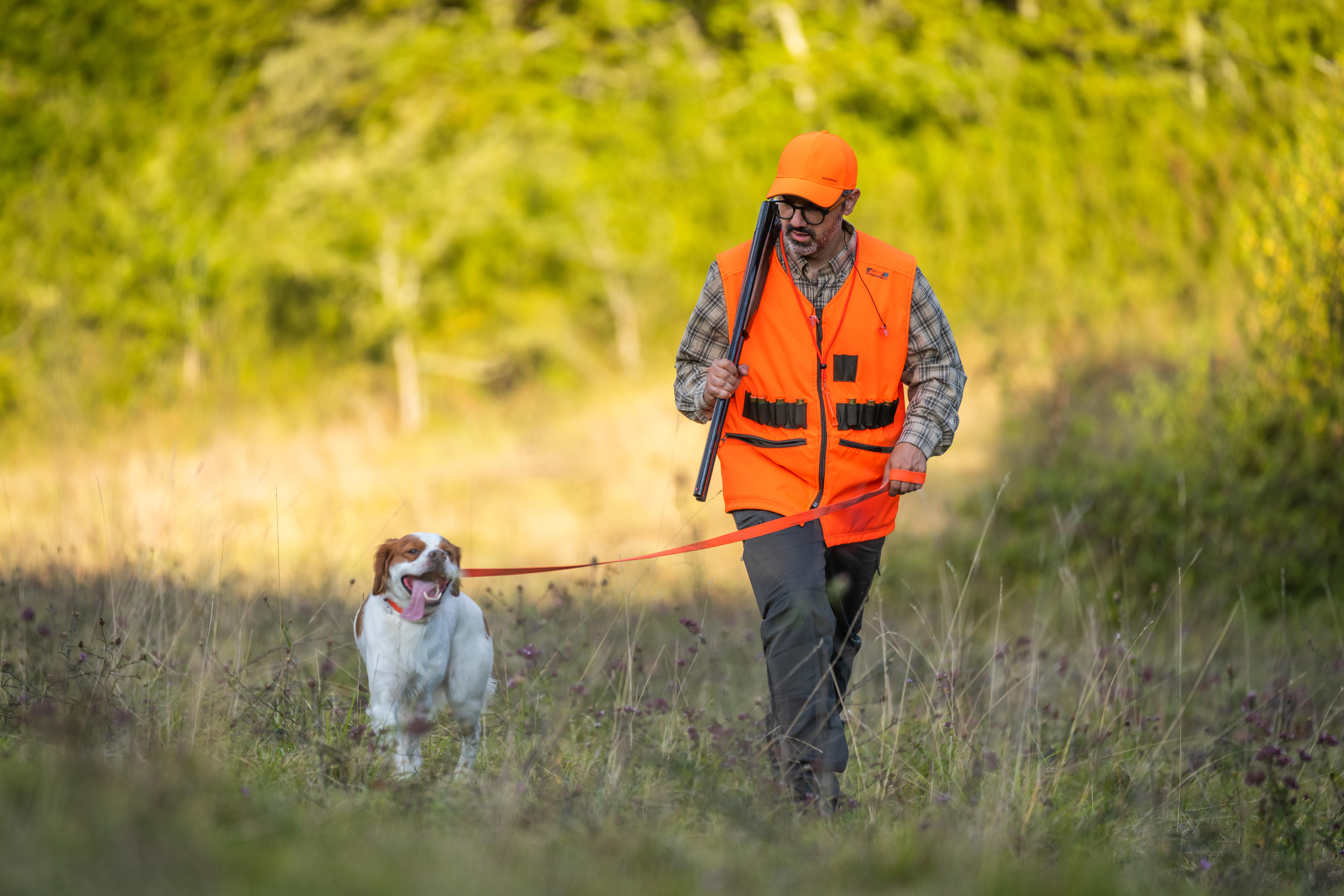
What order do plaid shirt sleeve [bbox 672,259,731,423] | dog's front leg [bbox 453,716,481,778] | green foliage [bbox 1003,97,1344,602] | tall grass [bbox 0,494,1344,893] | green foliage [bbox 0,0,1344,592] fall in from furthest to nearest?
green foliage [bbox 0,0,1344,592]
green foliage [bbox 1003,97,1344,602]
plaid shirt sleeve [bbox 672,259,731,423]
dog's front leg [bbox 453,716,481,778]
tall grass [bbox 0,494,1344,893]

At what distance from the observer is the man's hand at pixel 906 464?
3938 mm

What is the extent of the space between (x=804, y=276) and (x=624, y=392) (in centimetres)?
1372

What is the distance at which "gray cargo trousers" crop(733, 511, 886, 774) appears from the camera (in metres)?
3.88

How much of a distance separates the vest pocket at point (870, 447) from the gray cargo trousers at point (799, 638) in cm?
29

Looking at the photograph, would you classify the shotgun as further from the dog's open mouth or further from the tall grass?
the dog's open mouth

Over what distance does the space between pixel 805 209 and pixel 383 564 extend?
197 cm

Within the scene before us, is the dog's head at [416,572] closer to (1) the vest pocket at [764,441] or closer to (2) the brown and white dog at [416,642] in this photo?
(2) the brown and white dog at [416,642]

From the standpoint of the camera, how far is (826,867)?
3.03 m

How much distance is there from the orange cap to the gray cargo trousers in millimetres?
1119

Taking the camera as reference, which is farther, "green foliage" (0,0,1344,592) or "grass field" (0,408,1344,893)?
"green foliage" (0,0,1344,592)

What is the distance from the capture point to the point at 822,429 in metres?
3.99

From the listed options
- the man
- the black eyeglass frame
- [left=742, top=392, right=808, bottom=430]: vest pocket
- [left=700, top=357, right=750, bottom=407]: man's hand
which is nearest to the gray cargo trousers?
the man

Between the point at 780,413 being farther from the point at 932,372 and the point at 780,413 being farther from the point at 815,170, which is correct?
the point at 815,170

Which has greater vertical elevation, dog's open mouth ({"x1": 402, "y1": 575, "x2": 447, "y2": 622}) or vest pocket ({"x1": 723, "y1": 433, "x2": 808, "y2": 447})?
vest pocket ({"x1": 723, "y1": 433, "x2": 808, "y2": 447})
